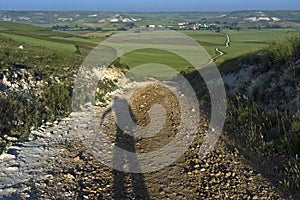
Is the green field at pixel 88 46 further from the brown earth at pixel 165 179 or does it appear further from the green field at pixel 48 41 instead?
the brown earth at pixel 165 179

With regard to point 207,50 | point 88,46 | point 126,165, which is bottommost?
point 207,50

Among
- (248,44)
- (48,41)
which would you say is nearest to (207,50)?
A: (248,44)

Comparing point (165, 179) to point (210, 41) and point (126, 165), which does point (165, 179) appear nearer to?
point (126, 165)

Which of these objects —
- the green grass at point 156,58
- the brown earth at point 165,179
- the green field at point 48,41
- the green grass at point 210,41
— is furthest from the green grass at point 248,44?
the green field at point 48,41

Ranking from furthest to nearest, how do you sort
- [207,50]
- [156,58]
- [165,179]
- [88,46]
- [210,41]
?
[210,41], [207,50], [156,58], [88,46], [165,179]

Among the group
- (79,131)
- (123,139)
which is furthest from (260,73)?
(79,131)

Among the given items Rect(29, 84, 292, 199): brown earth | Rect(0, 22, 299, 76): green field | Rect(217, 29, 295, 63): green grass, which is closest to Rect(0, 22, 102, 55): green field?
Rect(0, 22, 299, 76): green field

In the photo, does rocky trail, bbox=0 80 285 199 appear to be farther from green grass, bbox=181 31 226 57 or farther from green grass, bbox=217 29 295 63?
green grass, bbox=181 31 226 57

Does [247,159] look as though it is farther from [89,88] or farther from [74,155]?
[89,88]
